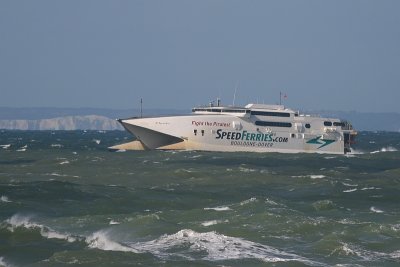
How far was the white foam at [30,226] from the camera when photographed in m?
35.1

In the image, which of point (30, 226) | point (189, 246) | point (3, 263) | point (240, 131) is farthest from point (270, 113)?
point (3, 263)

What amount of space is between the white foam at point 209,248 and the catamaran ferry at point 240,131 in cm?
6574

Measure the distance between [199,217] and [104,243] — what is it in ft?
28.2

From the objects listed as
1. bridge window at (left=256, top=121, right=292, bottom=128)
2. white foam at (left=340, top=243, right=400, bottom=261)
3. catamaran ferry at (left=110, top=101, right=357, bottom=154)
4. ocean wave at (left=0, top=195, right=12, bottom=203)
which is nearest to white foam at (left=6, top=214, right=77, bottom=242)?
ocean wave at (left=0, top=195, right=12, bottom=203)

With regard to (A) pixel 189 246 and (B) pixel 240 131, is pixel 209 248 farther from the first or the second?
(B) pixel 240 131

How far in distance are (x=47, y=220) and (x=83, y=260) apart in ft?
34.4

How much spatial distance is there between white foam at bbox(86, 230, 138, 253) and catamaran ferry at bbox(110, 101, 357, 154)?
6637cm

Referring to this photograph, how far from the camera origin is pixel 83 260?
3019cm

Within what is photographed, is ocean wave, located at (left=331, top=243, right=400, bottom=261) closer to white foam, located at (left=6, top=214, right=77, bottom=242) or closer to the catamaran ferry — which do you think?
white foam, located at (left=6, top=214, right=77, bottom=242)

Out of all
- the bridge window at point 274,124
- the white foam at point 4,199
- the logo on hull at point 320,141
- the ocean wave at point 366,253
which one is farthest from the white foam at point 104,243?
A: the logo on hull at point 320,141

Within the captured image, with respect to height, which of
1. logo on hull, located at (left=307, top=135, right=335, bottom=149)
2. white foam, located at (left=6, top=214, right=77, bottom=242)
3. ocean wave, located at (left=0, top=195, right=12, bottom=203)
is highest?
white foam, located at (left=6, top=214, right=77, bottom=242)

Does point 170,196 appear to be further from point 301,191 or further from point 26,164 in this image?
point 26,164

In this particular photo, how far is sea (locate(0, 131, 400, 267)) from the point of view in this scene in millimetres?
31875

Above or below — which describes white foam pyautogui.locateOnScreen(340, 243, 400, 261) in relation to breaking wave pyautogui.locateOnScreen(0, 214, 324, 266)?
below
